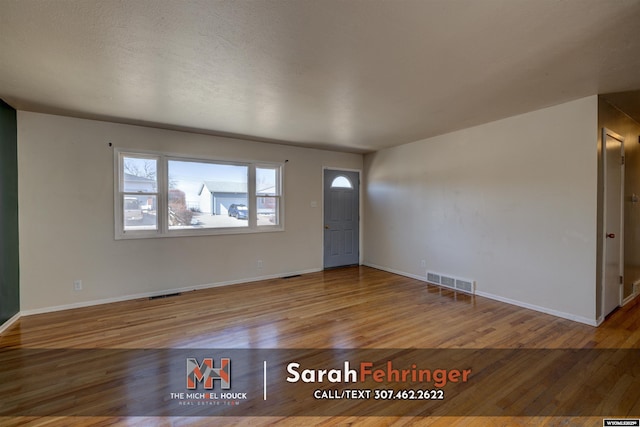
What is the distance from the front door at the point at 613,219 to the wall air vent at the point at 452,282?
1.41 meters

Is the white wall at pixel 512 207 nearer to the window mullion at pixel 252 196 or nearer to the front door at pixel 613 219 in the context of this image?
the front door at pixel 613 219

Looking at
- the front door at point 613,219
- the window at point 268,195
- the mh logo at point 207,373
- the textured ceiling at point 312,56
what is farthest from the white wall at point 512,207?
the mh logo at point 207,373

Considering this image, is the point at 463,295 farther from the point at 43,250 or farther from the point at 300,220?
the point at 43,250

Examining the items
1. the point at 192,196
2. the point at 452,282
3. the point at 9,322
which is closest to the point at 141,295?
the point at 9,322

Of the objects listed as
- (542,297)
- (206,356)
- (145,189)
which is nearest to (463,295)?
(542,297)

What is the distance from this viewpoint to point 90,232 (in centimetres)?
373

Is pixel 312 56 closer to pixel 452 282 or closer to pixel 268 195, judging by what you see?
pixel 268 195

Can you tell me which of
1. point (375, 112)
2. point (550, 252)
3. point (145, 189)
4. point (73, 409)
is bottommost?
point (73, 409)

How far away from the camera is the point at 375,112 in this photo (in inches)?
137

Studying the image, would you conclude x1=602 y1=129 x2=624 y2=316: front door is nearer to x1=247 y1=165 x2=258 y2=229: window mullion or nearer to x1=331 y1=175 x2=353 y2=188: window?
x1=331 y1=175 x2=353 y2=188: window

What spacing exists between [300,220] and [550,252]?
384 centimetres

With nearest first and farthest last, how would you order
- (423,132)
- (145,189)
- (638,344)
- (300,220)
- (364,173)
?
(638,344) → (145,189) → (423,132) → (300,220) → (364,173)

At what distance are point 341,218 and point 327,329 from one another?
3309 millimetres

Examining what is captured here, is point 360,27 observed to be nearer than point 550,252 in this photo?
Yes
